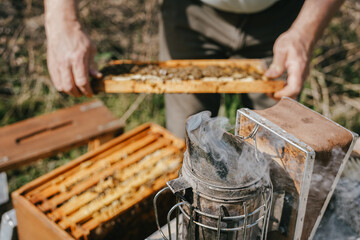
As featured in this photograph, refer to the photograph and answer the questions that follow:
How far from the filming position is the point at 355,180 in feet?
5.73

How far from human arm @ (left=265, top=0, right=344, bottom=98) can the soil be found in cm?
20

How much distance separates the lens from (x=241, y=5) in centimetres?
229

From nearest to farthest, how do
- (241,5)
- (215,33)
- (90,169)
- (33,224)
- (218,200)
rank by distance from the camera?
(218,200), (33,224), (90,169), (241,5), (215,33)

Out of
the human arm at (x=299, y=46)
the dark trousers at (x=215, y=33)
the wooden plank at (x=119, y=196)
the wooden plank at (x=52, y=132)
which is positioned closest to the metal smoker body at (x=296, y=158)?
the human arm at (x=299, y=46)

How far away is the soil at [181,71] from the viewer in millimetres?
2195

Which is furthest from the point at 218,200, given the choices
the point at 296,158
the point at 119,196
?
the point at 119,196

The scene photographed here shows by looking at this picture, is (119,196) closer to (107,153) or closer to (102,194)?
(102,194)

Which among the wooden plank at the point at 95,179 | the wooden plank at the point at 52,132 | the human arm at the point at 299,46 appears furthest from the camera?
the wooden plank at the point at 52,132

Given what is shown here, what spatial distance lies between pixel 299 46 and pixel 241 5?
548 millimetres

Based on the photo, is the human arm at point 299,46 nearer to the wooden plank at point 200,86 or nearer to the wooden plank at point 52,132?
the wooden plank at point 200,86

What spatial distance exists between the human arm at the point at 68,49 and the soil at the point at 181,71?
238mm

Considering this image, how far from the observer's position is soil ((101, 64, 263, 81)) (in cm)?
220

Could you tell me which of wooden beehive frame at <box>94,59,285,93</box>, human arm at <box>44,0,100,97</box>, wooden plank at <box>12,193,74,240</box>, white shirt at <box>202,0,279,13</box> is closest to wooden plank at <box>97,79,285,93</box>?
wooden beehive frame at <box>94,59,285,93</box>

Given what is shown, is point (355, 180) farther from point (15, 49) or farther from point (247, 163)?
point (15, 49)
